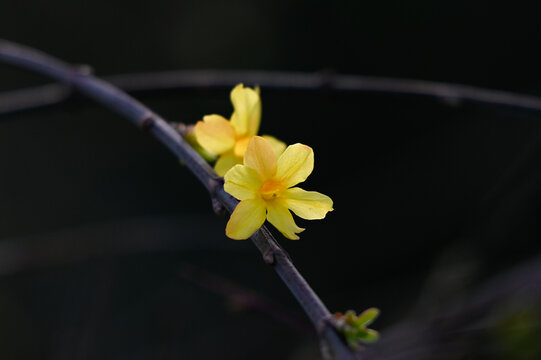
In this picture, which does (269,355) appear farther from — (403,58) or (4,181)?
(4,181)

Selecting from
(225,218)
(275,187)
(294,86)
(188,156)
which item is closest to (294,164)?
(275,187)

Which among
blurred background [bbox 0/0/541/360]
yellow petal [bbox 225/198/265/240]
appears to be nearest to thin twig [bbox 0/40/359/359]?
yellow petal [bbox 225/198/265/240]

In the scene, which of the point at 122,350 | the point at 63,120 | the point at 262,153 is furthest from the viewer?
the point at 63,120

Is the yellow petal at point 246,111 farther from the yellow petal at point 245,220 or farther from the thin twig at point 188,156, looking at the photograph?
the yellow petal at point 245,220

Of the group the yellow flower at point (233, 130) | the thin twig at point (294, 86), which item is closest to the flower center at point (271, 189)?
the yellow flower at point (233, 130)

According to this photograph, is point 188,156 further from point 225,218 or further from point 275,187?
point 225,218

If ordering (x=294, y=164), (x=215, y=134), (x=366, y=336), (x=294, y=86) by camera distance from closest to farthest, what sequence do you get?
(x=366, y=336) < (x=294, y=164) < (x=215, y=134) < (x=294, y=86)

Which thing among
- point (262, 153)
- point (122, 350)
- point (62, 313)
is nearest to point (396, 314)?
point (122, 350)
